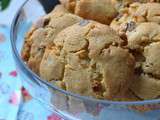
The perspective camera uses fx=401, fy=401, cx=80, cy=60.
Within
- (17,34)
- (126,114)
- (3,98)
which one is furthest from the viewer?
(3,98)

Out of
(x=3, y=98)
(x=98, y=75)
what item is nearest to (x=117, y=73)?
(x=98, y=75)

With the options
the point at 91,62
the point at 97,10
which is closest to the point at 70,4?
the point at 97,10

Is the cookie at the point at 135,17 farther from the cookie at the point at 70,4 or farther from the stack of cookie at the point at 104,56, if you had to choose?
the cookie at the point at 70,4

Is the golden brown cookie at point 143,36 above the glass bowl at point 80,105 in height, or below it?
above

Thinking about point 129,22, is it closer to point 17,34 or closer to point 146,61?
point 146,61

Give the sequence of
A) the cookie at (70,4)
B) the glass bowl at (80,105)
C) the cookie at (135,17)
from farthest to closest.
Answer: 1. the cookie at (70,4)
2. the cookie at (135,17)
3. the glass bowl at (80,105)

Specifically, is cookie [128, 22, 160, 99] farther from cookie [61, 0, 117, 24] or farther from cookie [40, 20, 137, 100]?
cookie [61, 0, 117, 24]

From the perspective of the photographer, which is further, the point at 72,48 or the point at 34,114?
the point at 34,114

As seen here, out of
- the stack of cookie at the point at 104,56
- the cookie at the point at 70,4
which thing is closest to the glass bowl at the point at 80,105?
the stack of cookie at the point at 104,56
